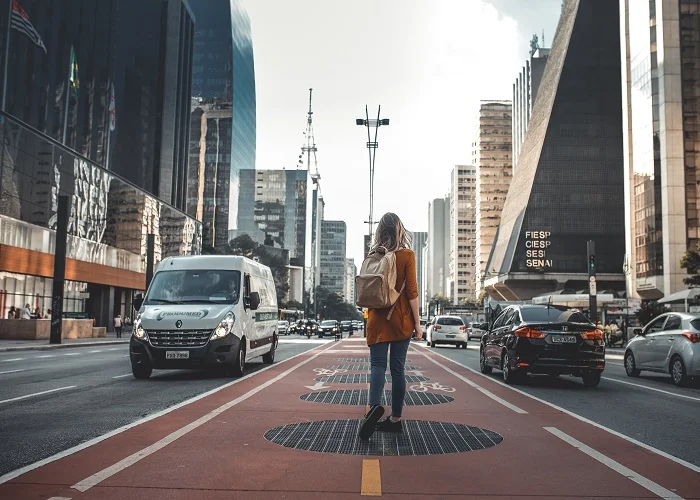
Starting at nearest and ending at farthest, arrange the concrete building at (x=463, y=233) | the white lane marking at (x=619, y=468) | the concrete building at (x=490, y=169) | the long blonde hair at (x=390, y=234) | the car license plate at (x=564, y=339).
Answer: the white lane marking at (x=619, y=468) < the long blonde hair at (x=390, y=234) < the car license plate at (x=564, y=339) < the concrete building at (x=490, y=169) < the concrete building at (x=463, y=233)

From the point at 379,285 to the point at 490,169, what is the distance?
163069 millimetres

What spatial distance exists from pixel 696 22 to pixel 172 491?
68.8 m

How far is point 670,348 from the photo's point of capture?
1428 centimetres

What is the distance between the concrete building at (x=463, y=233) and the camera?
18888 cm

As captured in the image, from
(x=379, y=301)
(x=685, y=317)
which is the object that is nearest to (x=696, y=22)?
(x=685, y=317)

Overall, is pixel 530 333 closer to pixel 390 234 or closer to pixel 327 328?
pixel 390 234

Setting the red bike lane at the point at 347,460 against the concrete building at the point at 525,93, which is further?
the concrete building at the point at 525,93

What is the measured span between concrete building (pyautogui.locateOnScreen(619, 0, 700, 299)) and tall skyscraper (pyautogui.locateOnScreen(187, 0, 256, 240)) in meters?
89.6

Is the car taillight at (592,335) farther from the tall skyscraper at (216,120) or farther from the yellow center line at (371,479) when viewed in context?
the tall skyscraper at (216,120)

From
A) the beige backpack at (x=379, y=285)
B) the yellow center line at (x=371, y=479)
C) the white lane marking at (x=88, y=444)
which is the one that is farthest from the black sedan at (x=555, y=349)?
the yellow center line at (x=371, y=479)

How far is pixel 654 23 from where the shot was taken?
206 ft

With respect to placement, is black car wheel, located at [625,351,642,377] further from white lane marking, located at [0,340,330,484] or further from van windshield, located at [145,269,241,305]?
white lane marking, located at [0,340,330,484]

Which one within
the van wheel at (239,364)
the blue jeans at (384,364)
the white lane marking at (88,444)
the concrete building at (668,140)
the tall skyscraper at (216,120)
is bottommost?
the white lane marking at (88,444)

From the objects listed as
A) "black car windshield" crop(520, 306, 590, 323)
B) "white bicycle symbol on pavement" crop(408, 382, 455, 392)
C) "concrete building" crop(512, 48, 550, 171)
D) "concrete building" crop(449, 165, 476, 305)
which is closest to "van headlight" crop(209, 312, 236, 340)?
"white bicycle symbol on pavement" crop(408, 382, 455, 392)
